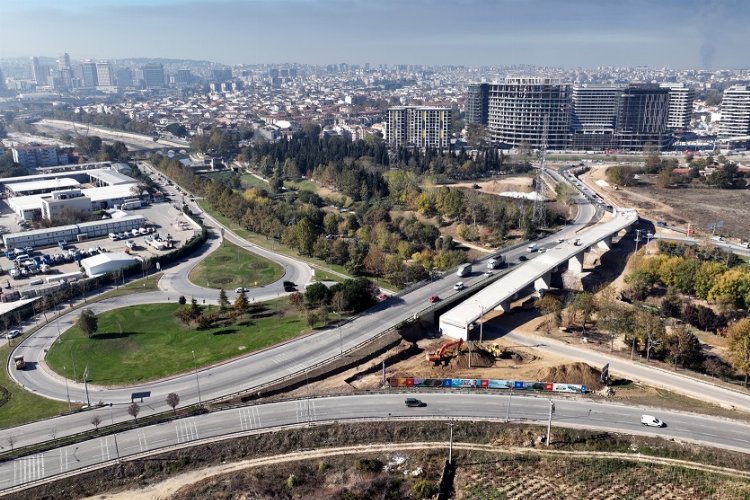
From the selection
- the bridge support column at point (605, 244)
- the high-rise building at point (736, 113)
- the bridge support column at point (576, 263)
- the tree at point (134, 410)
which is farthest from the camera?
the high-rise building at point (736, 113)

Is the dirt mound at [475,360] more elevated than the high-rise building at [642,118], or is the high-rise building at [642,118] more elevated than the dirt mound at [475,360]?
the high-rise building at [642,118]

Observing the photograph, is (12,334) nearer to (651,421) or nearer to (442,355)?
(442,355)

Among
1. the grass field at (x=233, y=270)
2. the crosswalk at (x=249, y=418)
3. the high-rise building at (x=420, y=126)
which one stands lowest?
the grass field at (x=233, y=270)

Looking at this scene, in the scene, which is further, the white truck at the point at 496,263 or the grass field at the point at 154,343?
the white truck at the point at 496,263

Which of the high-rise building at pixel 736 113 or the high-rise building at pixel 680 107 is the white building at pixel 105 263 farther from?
the high-rise building at pixel 736 113

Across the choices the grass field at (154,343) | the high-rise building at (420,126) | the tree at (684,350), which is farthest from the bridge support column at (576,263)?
the high-rise building at (420,126)

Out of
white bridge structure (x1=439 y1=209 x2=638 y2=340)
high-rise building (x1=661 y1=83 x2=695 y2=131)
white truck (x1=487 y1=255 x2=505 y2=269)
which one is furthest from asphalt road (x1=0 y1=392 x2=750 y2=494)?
high-rise building (x1=661 y1=83 x2=695 y2=131)
